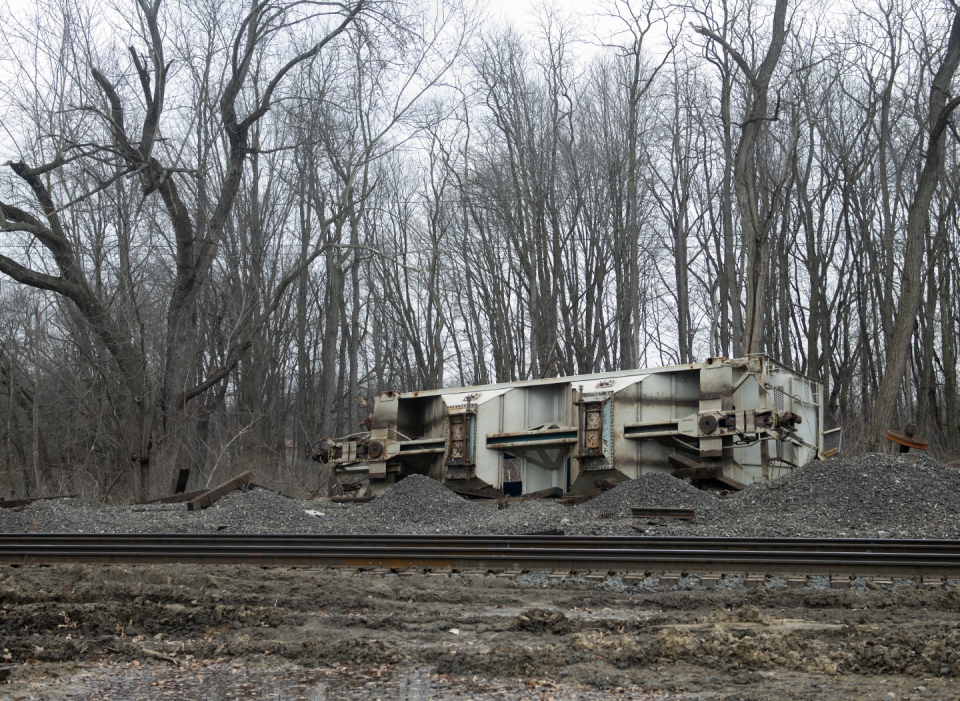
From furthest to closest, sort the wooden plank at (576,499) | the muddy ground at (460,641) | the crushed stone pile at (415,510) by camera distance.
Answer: the wooden plank at (576,499) → the crushed stone pile at (415,510) → the muddy ground at (460,641)

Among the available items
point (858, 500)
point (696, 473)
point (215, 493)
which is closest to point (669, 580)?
point (858, 500)

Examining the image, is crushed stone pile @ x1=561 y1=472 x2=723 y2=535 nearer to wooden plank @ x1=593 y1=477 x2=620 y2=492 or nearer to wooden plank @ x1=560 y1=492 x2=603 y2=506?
wooden plank @ x1=560 y1=492 x2=603 y2=506

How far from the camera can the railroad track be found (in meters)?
6.53

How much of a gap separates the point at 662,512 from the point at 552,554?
13.3 feet

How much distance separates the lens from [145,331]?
19844 millimetres

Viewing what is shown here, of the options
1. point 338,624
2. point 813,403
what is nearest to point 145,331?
point 813,403

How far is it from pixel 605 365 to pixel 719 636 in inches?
1036

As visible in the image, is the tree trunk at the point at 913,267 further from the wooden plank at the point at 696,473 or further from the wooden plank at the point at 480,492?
the wooden plank at the point at 480,492

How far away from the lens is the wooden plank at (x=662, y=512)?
10.7 meters

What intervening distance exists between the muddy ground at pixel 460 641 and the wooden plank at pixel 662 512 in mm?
4845

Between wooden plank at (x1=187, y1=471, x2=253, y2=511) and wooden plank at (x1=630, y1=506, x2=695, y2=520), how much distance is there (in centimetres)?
668

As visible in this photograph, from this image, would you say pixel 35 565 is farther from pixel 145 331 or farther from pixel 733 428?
pixel 145 331

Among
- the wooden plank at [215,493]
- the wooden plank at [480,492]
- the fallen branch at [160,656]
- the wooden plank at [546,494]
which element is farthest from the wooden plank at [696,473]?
the fallen branch at [160,656]

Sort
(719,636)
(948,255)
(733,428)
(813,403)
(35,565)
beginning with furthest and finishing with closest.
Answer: (948,255), (813,403), (733,428), (35,565), (719,636)
